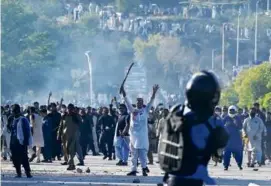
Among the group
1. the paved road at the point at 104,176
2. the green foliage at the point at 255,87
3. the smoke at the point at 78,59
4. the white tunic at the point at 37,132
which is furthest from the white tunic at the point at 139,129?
the smoke at the point at 78,59

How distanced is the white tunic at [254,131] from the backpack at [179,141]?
73.4 ft

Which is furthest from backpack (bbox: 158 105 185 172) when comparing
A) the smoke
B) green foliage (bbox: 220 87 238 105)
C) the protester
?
the smoke

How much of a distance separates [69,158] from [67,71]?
122m

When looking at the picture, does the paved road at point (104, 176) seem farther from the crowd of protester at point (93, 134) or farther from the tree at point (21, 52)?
the tree at point (21, 52)

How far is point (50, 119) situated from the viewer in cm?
4328

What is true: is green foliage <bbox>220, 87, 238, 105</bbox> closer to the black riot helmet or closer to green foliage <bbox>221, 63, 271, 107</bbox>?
green foliage <bbox>221, 63, 271, 107</bbox>

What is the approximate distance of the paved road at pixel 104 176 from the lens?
32000 millimetres

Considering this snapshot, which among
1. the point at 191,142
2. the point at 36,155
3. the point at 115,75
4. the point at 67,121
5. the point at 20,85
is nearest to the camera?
the point at 191,142

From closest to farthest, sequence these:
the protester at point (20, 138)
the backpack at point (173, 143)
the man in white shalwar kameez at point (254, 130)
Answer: the backpack at point (173, 143), the protester at point (20, 138), the man in white shalwar kameez at point (254, 130)

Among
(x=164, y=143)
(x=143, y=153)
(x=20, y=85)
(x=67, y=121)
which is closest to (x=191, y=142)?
(x=164, y=143)

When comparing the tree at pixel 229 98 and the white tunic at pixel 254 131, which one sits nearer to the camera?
the white tunic at pixel 254 131

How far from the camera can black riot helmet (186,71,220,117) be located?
18.2 metres

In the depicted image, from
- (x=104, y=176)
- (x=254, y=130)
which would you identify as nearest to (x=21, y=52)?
(x=254, y=130)

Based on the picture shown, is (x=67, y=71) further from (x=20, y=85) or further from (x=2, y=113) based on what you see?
(x=2, y=113)
